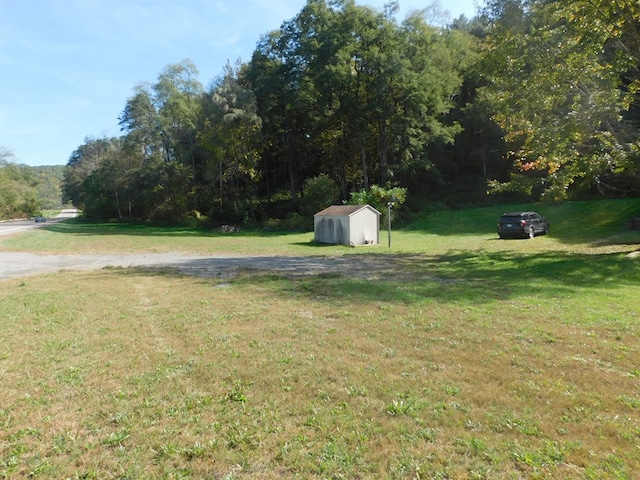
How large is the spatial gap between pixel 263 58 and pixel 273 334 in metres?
44.0

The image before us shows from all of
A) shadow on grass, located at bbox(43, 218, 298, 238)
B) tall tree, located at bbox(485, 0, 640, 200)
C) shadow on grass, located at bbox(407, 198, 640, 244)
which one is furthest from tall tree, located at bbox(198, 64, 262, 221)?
tall tree, located at bbox(485, 0, 640, 200)

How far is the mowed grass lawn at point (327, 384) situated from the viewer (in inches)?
120

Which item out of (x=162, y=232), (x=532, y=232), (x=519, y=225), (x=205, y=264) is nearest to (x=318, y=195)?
(x=162, y=232)

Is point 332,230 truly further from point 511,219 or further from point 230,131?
point 230,131

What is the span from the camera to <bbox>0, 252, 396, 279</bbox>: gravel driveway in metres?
13.5

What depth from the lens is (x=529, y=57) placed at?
1413cm

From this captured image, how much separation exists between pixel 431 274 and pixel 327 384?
8.38 meters

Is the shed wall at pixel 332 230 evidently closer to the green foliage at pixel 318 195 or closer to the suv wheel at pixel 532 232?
the suv wheel at pixel 532 232

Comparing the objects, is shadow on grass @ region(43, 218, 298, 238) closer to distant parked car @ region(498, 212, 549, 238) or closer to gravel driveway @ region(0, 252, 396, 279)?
gravel driveway @ region(0, 252, 396, 279)

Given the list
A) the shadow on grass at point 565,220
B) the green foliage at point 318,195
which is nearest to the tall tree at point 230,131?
the green foliage at point 318,195

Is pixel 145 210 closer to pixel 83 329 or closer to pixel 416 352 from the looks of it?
pixel 83 329

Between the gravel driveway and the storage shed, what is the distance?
4862 millimetres

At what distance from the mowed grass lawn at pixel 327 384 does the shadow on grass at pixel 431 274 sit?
175mm

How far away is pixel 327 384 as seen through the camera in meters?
4.39
